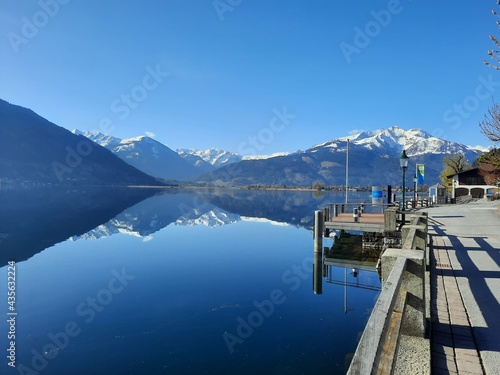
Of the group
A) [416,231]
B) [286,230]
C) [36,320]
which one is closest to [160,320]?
[36,320]

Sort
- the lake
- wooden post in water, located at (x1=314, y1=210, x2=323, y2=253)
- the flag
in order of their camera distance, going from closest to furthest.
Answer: the lake → wooden post in water, located at (x1=314, y1=210, x2=323, y2=253) → the flag

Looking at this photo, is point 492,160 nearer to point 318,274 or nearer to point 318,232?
point 318,232

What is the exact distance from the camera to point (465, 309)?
5906 mm

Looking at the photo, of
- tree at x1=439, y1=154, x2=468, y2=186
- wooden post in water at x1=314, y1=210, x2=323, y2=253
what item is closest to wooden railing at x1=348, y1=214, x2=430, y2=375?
wooden post in water at x1=314, y1=210, x2=323, y2=253

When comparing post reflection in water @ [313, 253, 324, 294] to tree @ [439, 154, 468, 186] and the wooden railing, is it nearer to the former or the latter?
the wooden railing

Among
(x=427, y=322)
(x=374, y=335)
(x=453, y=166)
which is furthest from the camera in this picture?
(x=453, y=166)

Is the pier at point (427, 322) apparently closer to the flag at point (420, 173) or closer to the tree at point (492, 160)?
the tree at point (492, 160)

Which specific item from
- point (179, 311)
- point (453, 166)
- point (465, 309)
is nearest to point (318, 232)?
point (179, 311)

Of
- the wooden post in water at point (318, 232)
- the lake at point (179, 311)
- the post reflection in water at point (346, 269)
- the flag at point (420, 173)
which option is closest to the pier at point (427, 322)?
the lake at point (179, 311)

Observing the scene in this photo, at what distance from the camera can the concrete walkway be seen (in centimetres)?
426

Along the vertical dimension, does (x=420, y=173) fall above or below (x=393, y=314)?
above

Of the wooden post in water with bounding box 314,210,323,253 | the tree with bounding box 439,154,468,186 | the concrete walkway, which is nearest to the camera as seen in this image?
the concrete walkway

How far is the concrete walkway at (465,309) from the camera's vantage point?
4.26 m

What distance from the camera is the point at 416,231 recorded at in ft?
26.4
